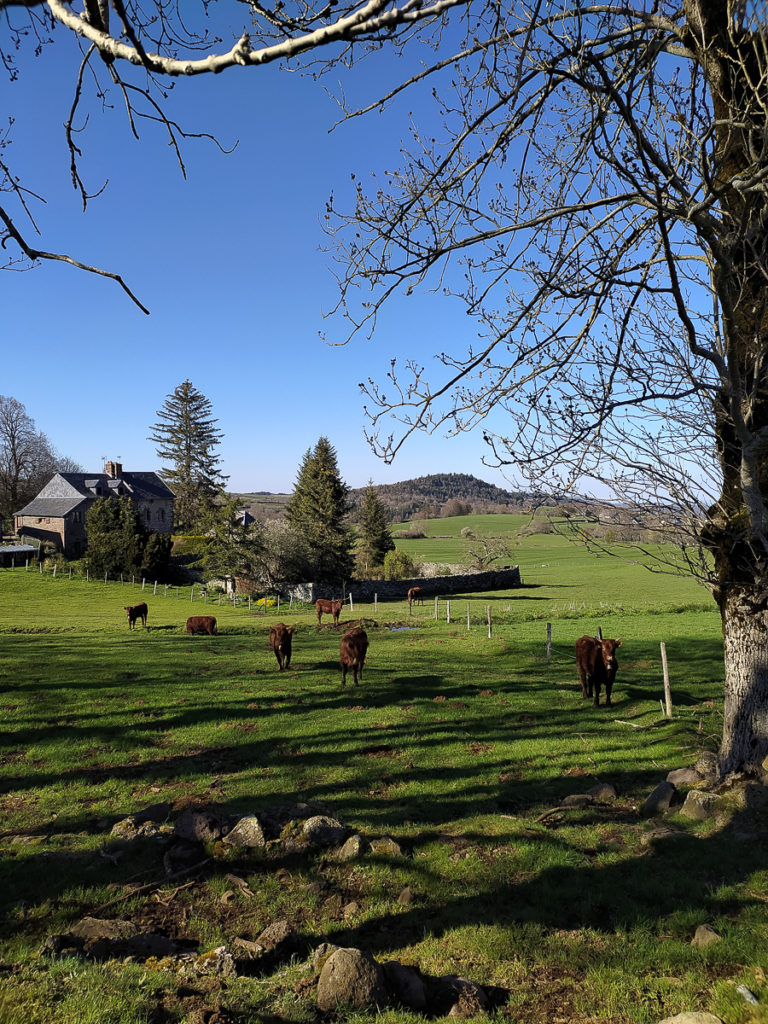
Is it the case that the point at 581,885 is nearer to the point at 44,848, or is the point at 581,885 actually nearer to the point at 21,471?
the point at 44,848

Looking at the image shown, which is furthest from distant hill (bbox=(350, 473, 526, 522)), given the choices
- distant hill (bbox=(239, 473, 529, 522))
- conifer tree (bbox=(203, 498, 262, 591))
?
conifer tree (bbox=(203, 498, 262, 591))

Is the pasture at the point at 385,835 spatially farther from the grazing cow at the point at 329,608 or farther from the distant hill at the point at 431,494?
the distant hill at the point at 431,494

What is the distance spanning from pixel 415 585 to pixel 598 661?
3900 centimetres

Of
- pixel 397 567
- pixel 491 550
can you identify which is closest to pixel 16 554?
pixel 397 567

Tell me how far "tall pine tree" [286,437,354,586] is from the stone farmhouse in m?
14.7

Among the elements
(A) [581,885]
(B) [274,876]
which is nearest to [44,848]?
(B) [274,876]

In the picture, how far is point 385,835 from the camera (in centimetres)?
677

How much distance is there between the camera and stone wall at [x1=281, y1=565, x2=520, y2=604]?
48.4 metres

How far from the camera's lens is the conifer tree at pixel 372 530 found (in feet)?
220

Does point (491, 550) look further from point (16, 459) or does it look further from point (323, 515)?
point (16, 459)

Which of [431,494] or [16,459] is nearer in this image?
[16,459]

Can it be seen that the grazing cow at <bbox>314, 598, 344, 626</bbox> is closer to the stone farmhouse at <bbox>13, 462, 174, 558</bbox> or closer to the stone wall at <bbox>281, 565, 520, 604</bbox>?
the stone wall at <bbox>281, 565, 520, 604</bbox>

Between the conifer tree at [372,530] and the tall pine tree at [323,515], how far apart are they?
8.35 m

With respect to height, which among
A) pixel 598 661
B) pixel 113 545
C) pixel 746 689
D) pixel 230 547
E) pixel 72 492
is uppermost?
pixel 72 492
